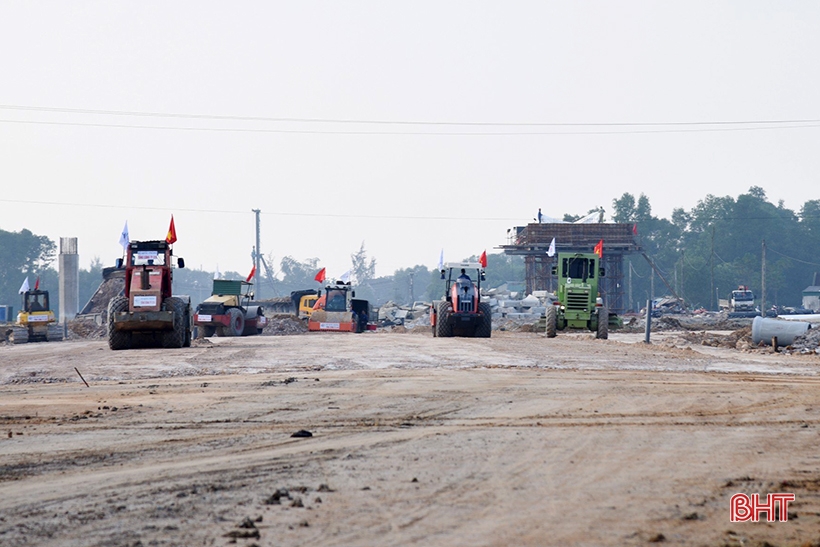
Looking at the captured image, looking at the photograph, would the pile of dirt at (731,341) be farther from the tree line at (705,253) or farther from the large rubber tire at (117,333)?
the tree line at (705,253)

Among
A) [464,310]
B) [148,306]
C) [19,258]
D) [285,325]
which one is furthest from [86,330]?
[19,258]

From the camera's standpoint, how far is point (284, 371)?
1639cm

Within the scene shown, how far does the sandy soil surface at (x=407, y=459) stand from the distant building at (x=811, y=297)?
98946 mm

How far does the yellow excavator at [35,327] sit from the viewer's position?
41000 mm

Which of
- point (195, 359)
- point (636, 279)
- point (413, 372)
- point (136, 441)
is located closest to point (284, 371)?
point (413, 372)

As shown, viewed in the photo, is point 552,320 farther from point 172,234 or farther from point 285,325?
point 285,325

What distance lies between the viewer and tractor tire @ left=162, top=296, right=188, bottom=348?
2492 centimetres

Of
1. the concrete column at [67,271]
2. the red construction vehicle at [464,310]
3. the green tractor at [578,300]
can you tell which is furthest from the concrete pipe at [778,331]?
the concrete column at [67,271]

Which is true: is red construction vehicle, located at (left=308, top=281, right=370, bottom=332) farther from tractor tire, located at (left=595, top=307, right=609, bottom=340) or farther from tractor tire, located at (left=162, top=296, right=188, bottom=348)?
tractor tire, located at (left=162, top=296, right=188, bottom=348)

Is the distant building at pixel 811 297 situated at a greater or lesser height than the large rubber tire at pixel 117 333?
greater

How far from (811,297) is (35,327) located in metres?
90.2

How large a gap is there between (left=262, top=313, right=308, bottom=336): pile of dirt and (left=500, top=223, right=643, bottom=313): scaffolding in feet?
73.4

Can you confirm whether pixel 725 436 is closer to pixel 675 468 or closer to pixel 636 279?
pixel 675 468

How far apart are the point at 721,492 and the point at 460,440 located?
8.32 ft
